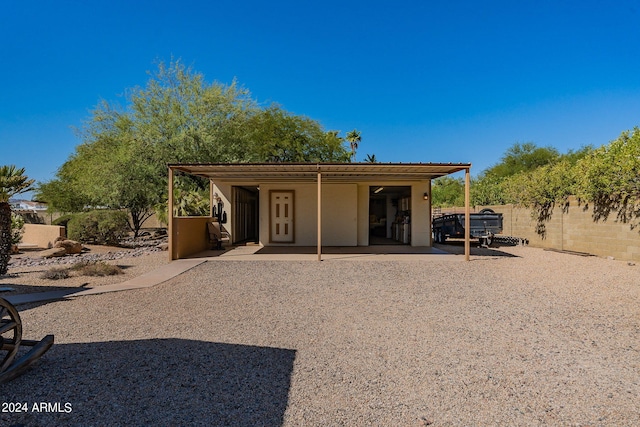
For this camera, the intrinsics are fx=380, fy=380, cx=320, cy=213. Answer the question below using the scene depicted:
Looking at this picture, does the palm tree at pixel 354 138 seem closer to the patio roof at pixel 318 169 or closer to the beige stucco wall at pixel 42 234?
the patio roof at pixel 318 169

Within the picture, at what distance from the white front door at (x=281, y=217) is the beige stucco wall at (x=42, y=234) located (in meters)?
8.43

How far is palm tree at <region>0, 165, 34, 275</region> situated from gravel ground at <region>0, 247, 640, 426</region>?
10.5ft

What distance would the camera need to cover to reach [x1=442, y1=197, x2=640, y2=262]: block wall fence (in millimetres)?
10883

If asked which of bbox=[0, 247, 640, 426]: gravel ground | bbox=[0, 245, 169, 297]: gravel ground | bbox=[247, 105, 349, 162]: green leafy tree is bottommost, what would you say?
bbox=[0, 247, 640, 426]: gravel ground

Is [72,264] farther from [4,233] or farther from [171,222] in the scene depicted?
[171,222]

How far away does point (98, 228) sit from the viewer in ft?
49.1

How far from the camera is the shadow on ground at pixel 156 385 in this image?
2.75 m

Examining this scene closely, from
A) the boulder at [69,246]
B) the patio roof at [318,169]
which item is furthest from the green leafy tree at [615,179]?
the boulder at [69,246]

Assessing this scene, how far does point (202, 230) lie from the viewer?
1356cm

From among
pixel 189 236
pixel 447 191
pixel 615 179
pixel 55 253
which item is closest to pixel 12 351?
pixel 189 236

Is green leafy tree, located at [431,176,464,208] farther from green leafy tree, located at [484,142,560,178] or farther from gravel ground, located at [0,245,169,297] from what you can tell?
gravel ground, located at [0,245,169,297]

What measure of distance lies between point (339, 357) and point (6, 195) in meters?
8.23

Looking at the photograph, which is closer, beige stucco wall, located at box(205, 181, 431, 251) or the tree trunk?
the tree trunk

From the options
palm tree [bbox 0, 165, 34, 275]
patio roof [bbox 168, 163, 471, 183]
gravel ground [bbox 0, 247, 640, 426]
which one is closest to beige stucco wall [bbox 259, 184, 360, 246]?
patio roof [bbox 168, 163, 471, 183]
